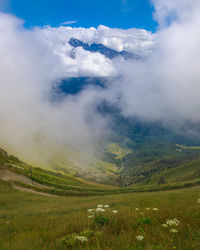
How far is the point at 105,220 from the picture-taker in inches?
241

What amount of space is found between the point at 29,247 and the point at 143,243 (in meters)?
2.69

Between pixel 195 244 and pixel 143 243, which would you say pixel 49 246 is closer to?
pixel 143 243

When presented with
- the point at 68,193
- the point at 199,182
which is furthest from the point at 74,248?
the point at 68,193

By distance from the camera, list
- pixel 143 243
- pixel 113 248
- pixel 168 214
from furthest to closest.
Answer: pixel 168 214, pixel 143 243, pixel 113 248

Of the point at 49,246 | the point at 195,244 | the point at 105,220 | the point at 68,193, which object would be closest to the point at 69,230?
the point at 105,220

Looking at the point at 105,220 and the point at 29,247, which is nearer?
the point at 29,247

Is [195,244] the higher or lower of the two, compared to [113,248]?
higher

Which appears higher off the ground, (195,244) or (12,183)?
(195,244)

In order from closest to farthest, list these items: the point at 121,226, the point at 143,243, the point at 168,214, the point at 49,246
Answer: the point at 143,243 < the point at 49,246 < the point at 121,226 < the point at 168,214

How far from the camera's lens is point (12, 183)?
87.4 m

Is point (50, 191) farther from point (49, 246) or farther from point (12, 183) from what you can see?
point (49, 246)

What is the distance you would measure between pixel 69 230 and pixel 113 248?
2.67 metres

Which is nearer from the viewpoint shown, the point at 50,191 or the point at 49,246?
the point at 49,246

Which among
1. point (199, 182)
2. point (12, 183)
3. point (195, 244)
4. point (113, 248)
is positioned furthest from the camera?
point (12, 183)
